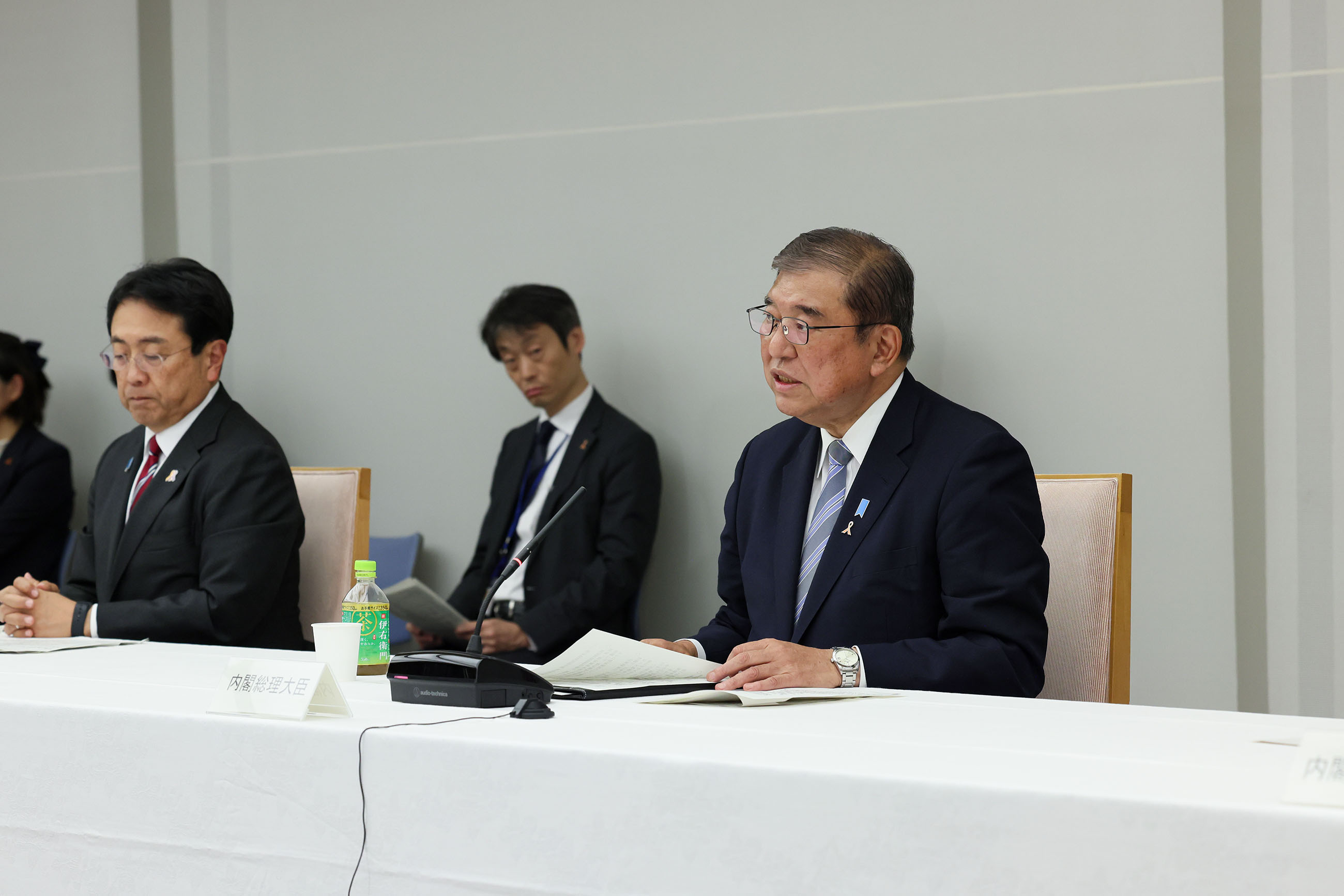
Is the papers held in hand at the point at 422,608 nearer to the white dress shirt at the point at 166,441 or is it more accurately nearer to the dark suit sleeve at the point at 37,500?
the white dress shirt at the point at 166,441

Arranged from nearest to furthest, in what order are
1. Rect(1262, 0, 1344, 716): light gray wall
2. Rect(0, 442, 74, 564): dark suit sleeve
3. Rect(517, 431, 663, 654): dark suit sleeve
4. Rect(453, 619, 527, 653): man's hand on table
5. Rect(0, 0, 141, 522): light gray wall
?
Rect(1262, 0, 1344, 716): light gray wall, Rect(453, 619, 527, 653): man's hand on table, Rect(517, 431, 663, 654): dark suit sleeve, Rect(0, 442, 74, 564): dark suit sleeve, Rect(0, 0, 141, 522): light gray wall

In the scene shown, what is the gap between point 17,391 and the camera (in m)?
4.04

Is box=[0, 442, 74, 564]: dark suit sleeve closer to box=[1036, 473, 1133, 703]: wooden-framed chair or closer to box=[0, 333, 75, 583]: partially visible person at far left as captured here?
box=[0, 333, 75, 583]: partially visible person at far left

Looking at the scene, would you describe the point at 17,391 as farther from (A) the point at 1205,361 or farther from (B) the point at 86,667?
(A) the point at 1205,361

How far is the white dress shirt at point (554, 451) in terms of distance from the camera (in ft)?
11.1

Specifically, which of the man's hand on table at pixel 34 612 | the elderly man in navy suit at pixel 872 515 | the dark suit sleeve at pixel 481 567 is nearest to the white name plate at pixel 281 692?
the elderly man in navy suit at pixel 872 515

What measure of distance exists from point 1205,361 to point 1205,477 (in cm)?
29

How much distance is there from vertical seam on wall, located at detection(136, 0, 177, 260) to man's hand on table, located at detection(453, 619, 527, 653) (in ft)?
6.79

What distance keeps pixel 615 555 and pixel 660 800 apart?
2.20 meters

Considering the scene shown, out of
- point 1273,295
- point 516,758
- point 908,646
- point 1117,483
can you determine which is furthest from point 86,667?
point 1273,295

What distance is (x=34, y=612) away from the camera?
2.13 m

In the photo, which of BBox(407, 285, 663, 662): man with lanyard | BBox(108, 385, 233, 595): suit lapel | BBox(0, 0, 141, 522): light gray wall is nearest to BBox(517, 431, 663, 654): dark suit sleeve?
BBox(407, 285, 663, 662): man with lanyard

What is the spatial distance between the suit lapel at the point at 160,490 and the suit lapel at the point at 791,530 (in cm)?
128

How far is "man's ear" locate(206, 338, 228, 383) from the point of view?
2564mm
